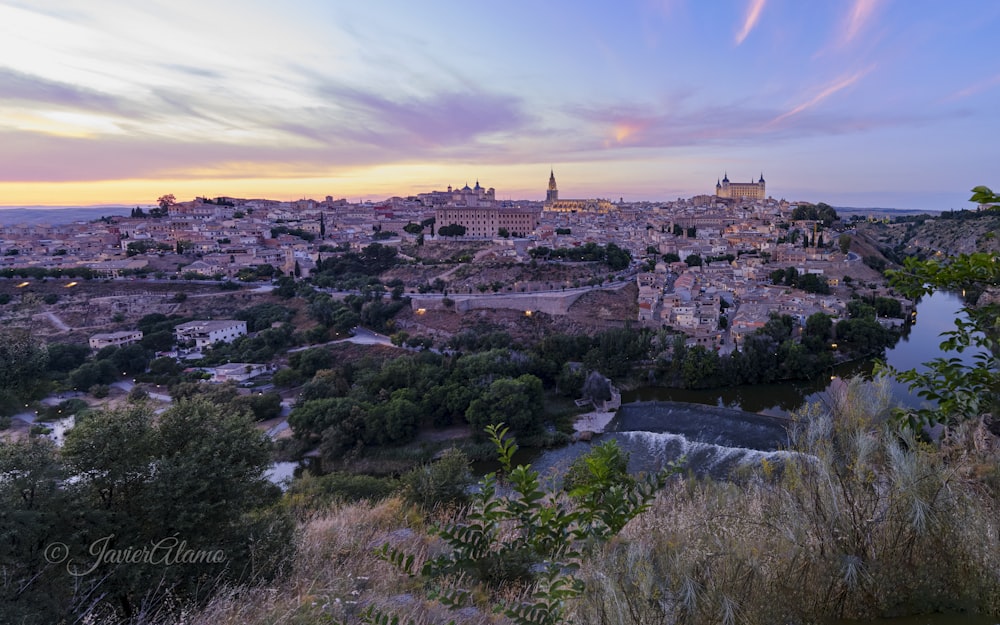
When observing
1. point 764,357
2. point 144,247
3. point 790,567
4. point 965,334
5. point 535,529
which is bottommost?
point 764,357

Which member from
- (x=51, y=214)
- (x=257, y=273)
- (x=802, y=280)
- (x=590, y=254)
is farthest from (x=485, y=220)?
(x=51, y=214)

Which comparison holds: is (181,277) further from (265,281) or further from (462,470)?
(462,470)

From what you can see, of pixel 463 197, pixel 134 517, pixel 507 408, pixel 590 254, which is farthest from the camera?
pixel 463 197

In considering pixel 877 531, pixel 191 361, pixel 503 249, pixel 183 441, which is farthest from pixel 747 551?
pixel 503 249

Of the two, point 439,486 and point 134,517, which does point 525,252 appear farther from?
point 134,517

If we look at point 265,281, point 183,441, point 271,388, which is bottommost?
point 271,388
